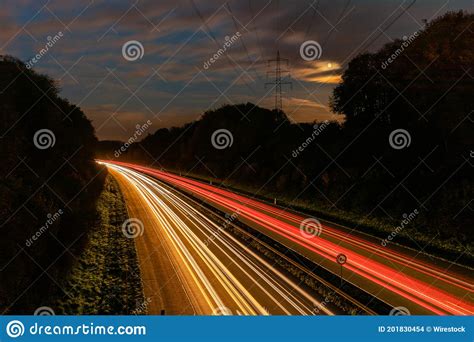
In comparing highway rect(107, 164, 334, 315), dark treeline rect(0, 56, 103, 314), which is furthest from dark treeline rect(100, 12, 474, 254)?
dark treeline rect(0, 56, 103, 314)

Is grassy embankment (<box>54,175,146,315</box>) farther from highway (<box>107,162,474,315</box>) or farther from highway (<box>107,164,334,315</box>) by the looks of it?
highway (<box>107,162,474,315</box>)

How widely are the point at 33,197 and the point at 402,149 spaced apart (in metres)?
28.5

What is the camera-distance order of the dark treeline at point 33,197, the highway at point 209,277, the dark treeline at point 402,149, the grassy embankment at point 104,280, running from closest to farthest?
the highway at point 209,277, the dark treeline at point 33,197, the grassy embankment at point 104,280, the dark treeline at point 402,149

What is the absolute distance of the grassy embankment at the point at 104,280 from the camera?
16188 mm

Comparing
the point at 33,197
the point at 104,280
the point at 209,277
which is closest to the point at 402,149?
the point at 209,277

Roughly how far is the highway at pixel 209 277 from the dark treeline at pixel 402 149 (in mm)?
12222

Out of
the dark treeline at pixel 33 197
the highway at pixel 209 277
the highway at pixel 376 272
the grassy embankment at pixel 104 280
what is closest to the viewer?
the highway at pixel 209 277

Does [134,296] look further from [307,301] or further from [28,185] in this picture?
[28,185]

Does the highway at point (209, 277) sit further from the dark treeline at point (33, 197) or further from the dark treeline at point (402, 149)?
the dark treeline at point (402, 149)

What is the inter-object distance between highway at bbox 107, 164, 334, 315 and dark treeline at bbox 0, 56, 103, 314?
4313 millimetres

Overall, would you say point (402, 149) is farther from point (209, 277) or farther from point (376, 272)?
point (209, 277)

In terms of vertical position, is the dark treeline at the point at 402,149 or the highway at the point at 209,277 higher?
the dark treeline at the point at 402,149

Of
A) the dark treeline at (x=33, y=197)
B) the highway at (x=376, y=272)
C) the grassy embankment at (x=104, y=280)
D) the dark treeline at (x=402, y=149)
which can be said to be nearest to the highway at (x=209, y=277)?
the highway at (x=376, y=272)

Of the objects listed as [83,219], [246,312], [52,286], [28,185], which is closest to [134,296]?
[52,286]
